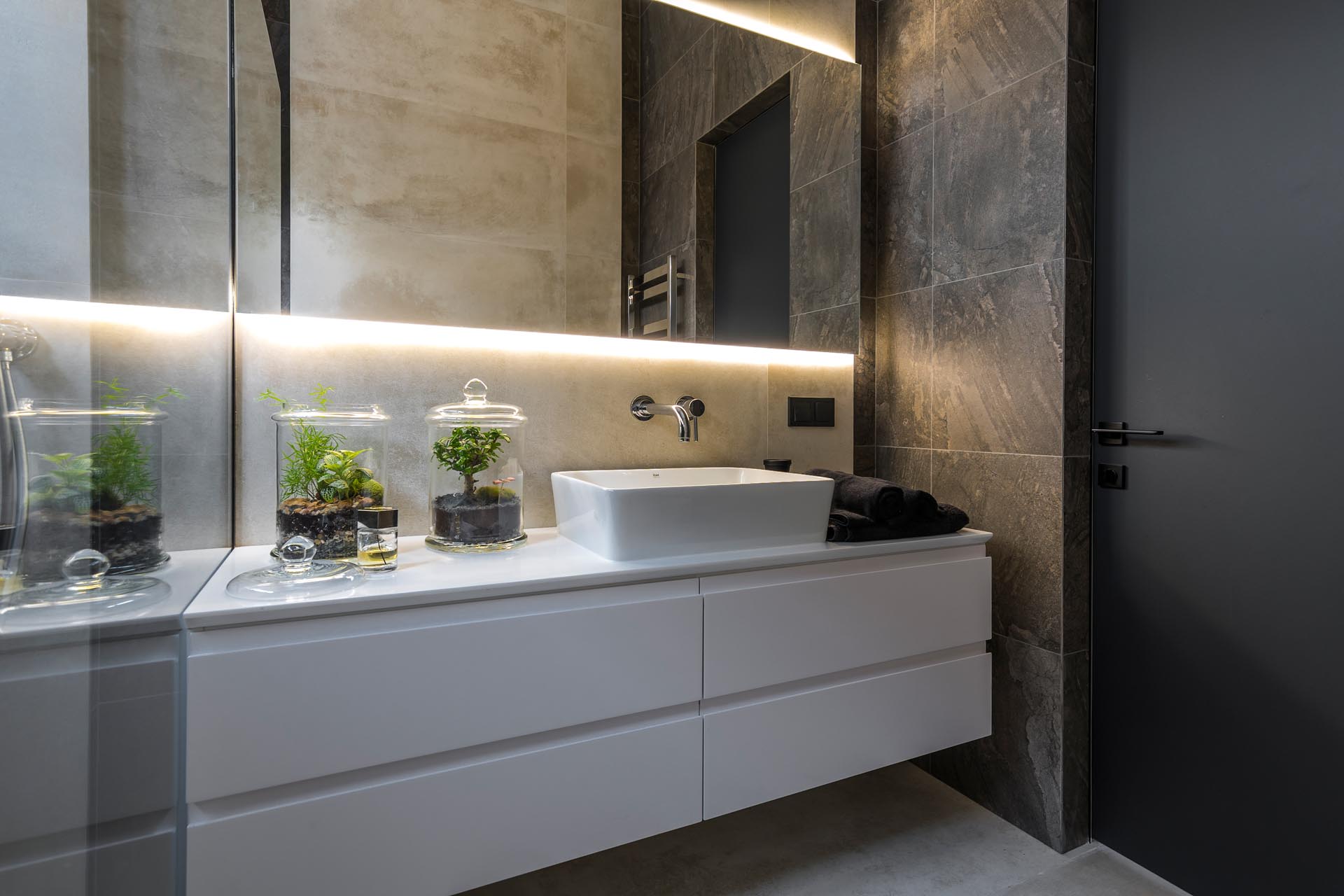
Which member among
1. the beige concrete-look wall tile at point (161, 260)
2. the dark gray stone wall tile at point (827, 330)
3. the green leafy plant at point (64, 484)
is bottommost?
the green leafy plant at point (64, 484)

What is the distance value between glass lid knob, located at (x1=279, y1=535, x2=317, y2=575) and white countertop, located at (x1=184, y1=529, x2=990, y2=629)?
86 millimetres

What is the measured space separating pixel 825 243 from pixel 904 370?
1.51 feet

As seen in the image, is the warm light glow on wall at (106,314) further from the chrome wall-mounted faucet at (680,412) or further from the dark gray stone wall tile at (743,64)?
the dark gray stone wall tile at (743,64)

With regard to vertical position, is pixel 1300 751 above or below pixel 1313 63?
below

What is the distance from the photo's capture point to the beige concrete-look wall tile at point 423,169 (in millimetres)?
1396

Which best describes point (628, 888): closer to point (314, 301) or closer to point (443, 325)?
point (443, 325)

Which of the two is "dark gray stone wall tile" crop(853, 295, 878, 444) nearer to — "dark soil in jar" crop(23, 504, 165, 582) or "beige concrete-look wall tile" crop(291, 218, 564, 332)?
"beige concrete-look wall tile" crop(291, 218, 564, 332)

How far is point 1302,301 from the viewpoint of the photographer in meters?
1.25

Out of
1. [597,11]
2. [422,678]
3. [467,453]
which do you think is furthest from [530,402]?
[597,11]

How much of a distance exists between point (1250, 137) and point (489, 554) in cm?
174

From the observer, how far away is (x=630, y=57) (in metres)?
1.68

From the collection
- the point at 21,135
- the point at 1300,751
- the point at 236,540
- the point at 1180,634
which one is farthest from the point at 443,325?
the point at 1300,751

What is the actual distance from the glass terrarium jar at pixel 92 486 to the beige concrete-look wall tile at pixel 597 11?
1352 millimetres

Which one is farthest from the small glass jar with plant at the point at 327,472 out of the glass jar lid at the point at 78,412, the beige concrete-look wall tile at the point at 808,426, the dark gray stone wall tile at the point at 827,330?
the dark gray stone wall tile at the point at 827,330
